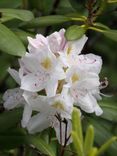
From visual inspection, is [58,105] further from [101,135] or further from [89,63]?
[101,135]

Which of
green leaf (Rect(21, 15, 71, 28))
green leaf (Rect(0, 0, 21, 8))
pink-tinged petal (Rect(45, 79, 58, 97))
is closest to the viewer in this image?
pink-tinged petal (Rect(45, 79, 58, 97))

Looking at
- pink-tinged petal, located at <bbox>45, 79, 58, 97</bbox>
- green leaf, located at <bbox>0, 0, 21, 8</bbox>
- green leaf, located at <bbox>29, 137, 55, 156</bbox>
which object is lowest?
green leaf, located at <bbox>29, 137, 55, 156</bbox>

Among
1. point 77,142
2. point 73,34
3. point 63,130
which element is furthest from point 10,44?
point 77,142

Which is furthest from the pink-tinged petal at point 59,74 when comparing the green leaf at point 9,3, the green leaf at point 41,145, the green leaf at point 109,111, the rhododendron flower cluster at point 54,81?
the green leaf at point 9,3

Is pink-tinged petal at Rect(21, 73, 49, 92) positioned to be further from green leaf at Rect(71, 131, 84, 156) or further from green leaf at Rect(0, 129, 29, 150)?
green leaf at Rect(71, 131, 84, 156)

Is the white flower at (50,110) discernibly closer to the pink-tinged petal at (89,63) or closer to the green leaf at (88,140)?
the pink-tinged petal at (89,63)

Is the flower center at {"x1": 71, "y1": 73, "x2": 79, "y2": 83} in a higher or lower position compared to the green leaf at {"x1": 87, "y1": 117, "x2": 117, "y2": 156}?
higher

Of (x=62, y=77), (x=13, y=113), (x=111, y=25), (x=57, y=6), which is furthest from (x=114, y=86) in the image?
(x=62, y=77)

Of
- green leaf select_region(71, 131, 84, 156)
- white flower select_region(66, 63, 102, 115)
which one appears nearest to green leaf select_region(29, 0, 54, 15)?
white flower select_region(66, 63, 102, 115)
